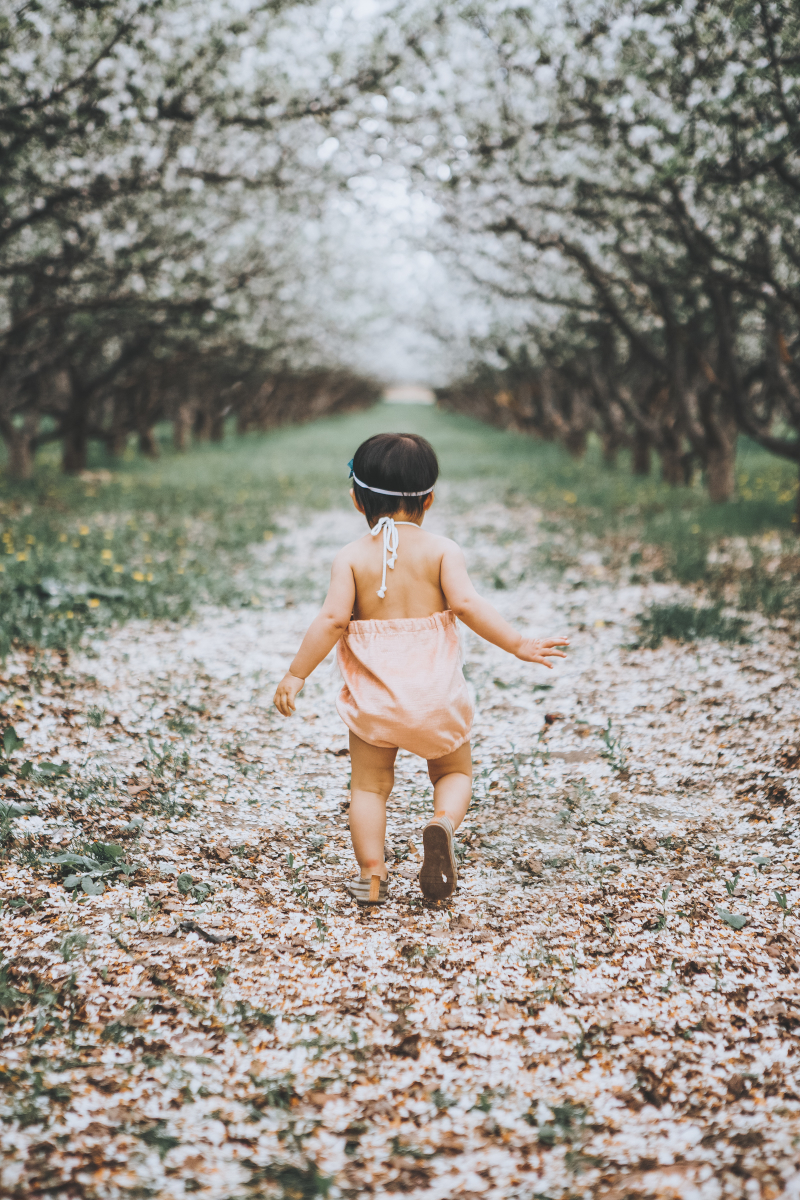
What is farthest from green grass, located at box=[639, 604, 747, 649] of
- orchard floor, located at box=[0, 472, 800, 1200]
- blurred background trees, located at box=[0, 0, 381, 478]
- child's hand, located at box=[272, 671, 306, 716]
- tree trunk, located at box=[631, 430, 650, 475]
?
tree trunk, located at box=[631, 430, 650, 475]

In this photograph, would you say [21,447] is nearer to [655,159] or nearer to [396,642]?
[655,159]

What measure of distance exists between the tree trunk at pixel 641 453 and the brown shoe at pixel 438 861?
15769mm

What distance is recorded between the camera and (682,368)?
41.3 feet

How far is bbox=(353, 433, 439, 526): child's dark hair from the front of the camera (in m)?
3.07

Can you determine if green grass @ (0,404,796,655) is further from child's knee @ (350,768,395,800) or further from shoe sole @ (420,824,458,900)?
shoe sole @ (420,824,458,900)

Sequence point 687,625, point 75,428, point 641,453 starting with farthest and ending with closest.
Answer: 1. point 641,453
2. point 75,428
3. point 687,625

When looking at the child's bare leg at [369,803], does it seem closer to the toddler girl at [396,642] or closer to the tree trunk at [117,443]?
the toddler girl at [396,642]

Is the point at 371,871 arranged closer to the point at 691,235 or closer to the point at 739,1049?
the point at 739,1049

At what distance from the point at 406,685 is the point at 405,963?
0.95 meters

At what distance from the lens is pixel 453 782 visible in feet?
10.7

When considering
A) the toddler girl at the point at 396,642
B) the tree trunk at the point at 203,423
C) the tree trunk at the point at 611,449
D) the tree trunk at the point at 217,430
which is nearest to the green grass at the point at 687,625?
the toddler girl at the point at 396,642

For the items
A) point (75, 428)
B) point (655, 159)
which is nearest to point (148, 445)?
point (75, 428)

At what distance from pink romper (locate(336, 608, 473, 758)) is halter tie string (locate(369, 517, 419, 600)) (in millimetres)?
159

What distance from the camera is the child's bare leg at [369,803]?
3.18 meters
